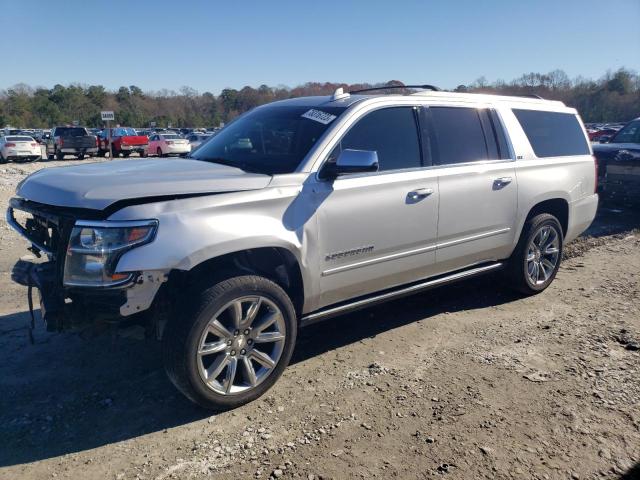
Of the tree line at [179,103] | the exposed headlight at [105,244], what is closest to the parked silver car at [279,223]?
the exposed headlight at [105,244]

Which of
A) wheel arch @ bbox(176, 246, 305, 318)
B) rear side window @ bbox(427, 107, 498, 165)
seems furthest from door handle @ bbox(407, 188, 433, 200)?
wheel arch @ bbox(176, 246, 305, 318)

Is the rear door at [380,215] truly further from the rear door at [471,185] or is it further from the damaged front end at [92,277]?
the damaged front end at [92,277]

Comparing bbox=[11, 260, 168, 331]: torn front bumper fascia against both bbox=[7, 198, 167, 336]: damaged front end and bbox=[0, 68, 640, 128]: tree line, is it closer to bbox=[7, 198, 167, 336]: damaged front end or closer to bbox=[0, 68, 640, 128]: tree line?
bbox=[7, 198, 167, 336]: damaged front end

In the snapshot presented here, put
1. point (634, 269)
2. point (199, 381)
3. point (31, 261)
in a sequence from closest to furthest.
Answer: point (199, 381) < point (31, 261) < point (634, 269)

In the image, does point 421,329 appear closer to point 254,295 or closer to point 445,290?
point 445,290

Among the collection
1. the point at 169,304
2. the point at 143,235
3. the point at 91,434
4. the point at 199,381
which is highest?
the point at 143,235

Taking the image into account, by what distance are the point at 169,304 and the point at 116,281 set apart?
15.8 inches

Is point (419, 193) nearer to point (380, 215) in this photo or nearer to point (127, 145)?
point (380, 215)

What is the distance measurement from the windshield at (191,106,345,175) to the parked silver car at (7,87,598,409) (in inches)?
0.6

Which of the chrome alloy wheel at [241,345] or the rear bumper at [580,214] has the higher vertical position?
the rear bumper at [580,214]

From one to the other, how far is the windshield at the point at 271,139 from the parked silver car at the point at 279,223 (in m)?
0.02

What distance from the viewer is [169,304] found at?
3244 millimetres

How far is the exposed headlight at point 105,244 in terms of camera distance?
2.93 m

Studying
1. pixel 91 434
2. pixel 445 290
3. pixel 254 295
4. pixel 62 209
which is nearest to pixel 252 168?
pixel 254 295
